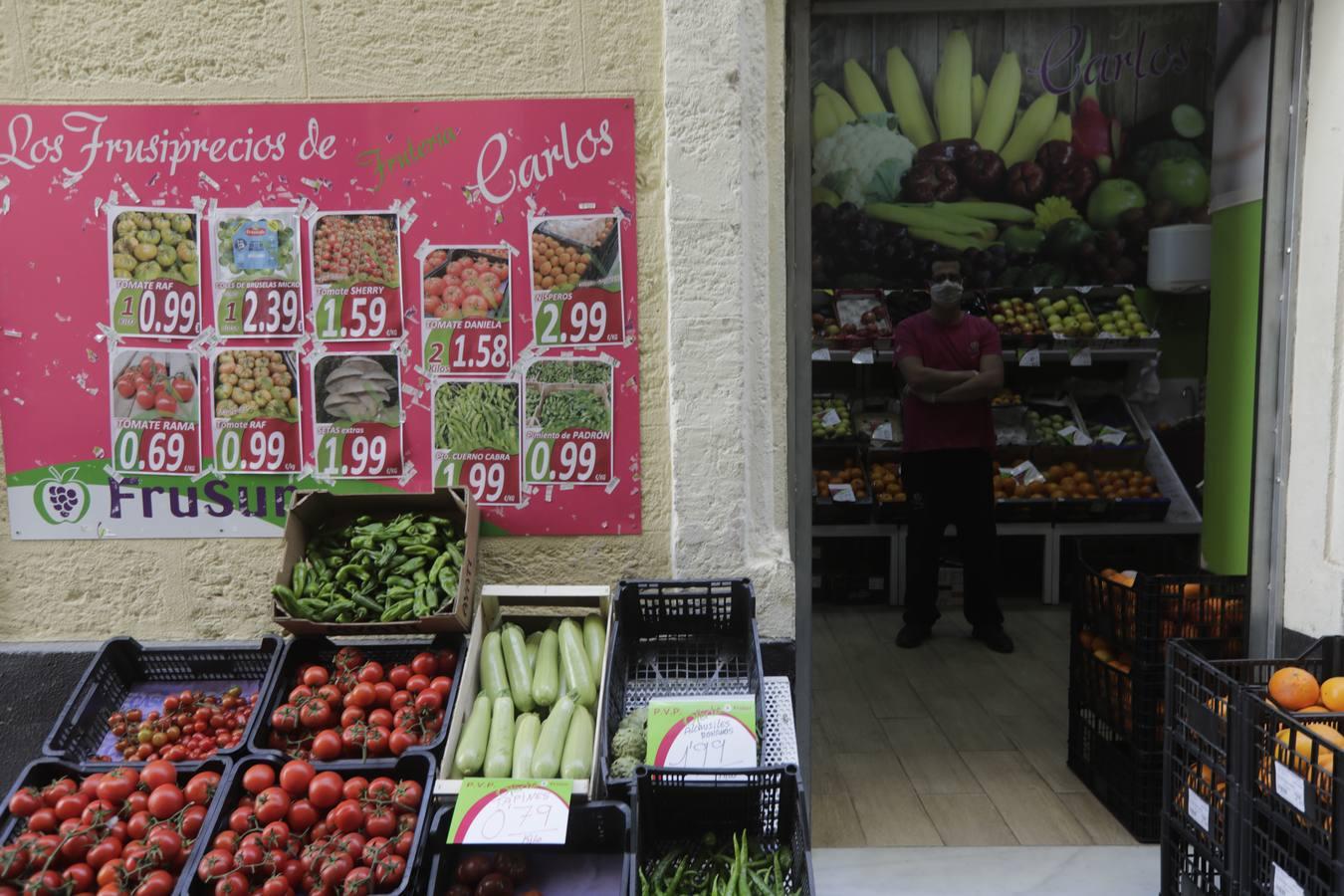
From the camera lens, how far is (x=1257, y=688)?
8.09 ft

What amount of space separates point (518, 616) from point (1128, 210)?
5.30 m

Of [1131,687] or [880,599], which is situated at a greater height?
[1131,687]

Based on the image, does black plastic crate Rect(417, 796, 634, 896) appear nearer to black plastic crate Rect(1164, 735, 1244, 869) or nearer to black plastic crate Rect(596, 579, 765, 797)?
black plastic crate Rect(596, 579, 765, 797)

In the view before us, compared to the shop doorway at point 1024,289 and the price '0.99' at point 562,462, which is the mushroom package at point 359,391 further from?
the shop doorway at point 1024,289

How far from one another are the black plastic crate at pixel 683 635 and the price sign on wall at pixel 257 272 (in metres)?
1.31

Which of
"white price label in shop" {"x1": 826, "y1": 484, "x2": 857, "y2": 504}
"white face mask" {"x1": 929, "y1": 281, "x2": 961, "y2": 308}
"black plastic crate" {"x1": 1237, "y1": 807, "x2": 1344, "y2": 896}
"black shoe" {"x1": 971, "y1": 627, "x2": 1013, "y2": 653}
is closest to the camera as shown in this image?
"black plastic crate" {"x1": 1237, "y1": 807, "x2": 1344, "y2": 896}

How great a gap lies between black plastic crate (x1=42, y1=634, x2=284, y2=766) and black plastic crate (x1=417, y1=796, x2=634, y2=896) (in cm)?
69

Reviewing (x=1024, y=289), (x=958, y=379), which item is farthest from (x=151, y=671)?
(x=1024, y=289)

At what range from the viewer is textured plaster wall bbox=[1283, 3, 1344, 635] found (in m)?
2.87

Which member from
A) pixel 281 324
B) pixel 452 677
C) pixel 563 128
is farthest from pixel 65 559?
pixel 563 128

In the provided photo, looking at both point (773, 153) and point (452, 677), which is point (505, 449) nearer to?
point (452, 677)

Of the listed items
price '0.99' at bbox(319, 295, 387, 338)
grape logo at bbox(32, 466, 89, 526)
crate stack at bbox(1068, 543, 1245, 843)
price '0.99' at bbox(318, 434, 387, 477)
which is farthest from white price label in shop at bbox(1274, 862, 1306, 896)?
grape logo at bbox(32, 466, 89, 526)

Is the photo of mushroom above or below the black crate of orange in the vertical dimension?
above

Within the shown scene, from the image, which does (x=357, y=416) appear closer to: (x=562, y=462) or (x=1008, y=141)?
(x=562, y=462)
